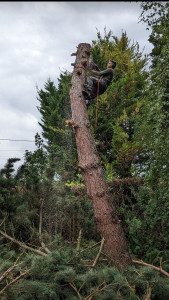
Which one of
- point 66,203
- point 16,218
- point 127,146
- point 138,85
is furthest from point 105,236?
point 138,85

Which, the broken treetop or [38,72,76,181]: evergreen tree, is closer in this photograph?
the broken treetop

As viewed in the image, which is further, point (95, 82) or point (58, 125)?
point (58, 125)

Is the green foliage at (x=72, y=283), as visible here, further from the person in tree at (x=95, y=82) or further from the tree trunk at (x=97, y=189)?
the person in tree at (x=95, y=82)

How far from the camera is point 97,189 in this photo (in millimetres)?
4348

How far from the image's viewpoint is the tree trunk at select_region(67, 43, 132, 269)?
4.08 m

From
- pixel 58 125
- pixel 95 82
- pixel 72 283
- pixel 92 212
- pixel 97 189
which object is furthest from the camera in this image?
pixel 58 125

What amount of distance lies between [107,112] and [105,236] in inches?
351

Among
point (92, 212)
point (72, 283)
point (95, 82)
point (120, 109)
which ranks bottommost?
point (72, 283)

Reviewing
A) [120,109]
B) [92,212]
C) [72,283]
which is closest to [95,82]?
[92,212]

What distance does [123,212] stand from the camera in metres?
7.57

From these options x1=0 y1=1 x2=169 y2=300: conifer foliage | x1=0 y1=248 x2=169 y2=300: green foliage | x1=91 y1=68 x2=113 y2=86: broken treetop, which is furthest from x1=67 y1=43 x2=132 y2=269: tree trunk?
x1=91 y1=68 x2=113 y2=86: broken treetop

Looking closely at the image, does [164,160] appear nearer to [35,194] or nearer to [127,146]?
[35,194]

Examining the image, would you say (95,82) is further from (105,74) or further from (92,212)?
(92,212)

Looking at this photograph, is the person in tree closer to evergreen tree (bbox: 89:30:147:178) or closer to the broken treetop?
the broken treetop
